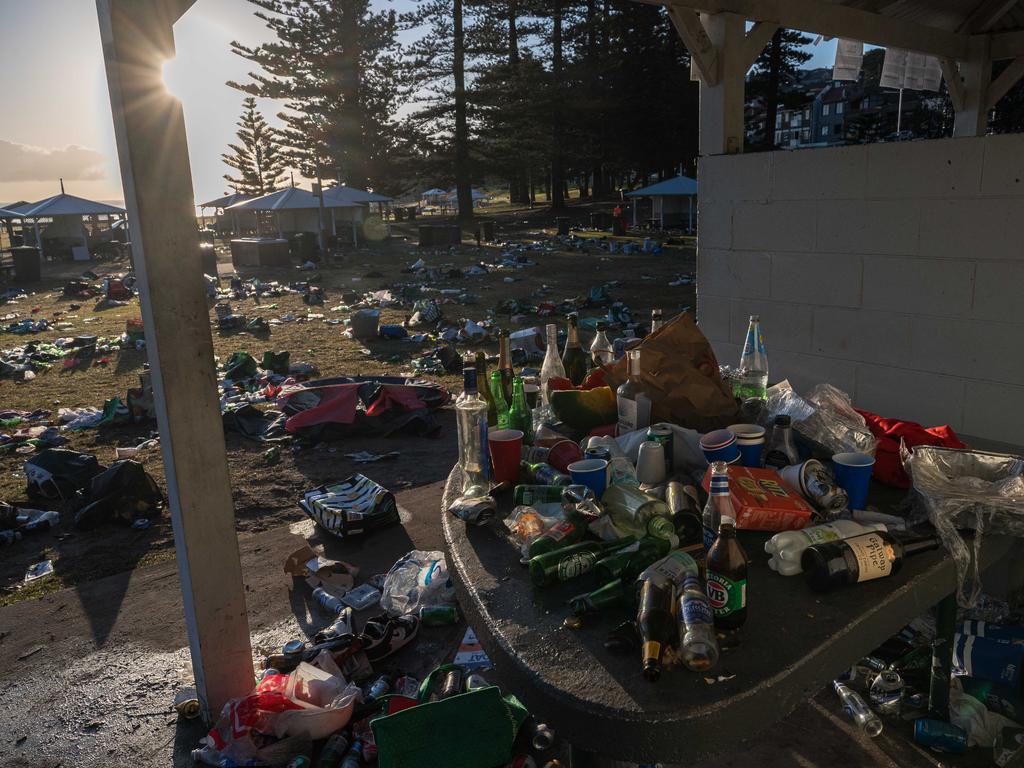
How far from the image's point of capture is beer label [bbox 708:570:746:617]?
1.57 metres

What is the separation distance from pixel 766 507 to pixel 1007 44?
641 cm

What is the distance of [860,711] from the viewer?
2.62 m

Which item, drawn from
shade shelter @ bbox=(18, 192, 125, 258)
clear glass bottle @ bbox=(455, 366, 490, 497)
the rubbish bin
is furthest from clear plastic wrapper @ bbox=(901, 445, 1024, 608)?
shade shelter @ bbox=(18, 192, 125, 258)

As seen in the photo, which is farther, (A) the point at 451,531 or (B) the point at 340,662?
(B) the point at 340,662

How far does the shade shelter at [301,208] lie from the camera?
27.9 m

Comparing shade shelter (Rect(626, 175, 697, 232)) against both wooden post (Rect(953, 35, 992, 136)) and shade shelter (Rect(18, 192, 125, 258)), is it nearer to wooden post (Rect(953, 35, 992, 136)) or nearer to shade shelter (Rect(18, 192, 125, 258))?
wooden post (Rect(953, 35, 992, 136))

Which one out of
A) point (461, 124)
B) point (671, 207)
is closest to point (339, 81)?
point (461, 124)

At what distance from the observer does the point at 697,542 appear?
6.34 ft

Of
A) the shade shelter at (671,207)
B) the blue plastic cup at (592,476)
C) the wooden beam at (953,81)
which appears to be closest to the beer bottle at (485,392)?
the blue plastic cup at (592,476)

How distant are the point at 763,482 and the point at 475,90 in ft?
118

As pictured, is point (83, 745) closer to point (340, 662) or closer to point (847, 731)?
point (340, 662)

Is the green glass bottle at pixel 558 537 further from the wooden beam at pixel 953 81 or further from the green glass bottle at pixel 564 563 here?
the wooden beam at pixel 953 81

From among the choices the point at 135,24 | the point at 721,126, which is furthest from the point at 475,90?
the point at 135,24

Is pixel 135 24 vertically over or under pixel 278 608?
over
